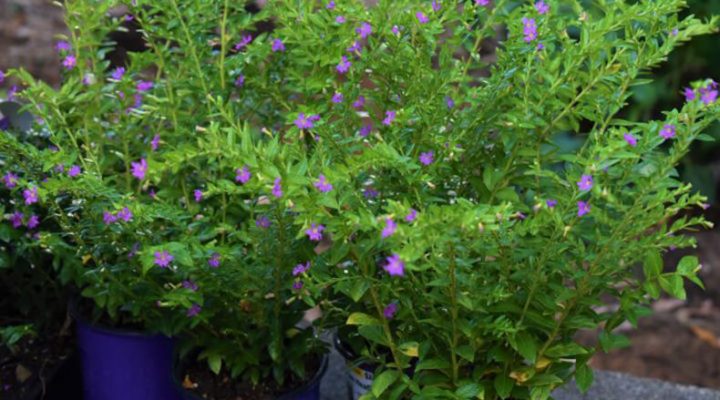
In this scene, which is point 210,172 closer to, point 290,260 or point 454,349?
point 290,260

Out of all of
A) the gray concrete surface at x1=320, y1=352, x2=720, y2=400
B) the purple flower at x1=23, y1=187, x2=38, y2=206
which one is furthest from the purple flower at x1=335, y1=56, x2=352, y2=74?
the gray concrete surface at x1=320, y1=352, x2=720, y2=400

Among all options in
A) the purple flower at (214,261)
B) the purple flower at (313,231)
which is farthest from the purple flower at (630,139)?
the purple flower at (214,261)

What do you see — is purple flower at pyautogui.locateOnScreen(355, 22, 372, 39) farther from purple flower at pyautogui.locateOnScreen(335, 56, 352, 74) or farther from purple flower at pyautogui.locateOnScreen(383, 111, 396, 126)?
purple flower at pyautogui.locateOnScreen(383, 111, 396, 126)

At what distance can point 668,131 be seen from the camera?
178cm

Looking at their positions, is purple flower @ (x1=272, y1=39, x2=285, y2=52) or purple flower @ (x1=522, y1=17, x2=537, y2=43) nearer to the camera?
purple flower @ (x1=522, y1=17, x2=537, y2=43)

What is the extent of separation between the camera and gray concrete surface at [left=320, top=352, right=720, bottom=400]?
109 inches

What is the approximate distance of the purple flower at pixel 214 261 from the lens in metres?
1.98

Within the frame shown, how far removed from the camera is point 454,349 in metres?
1.96

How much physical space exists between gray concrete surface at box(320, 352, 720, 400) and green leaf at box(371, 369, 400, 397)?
30.2 inches

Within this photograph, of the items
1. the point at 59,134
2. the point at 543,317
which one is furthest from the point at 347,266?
the point at 59,134

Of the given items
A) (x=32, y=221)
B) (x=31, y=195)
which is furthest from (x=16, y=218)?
(x=31, y=195)

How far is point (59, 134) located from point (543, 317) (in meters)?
1.10

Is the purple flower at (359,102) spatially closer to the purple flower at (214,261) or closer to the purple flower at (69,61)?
the purple flower at (214,261)

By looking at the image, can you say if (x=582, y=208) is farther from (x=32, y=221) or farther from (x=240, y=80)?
(x=32, y=221)
